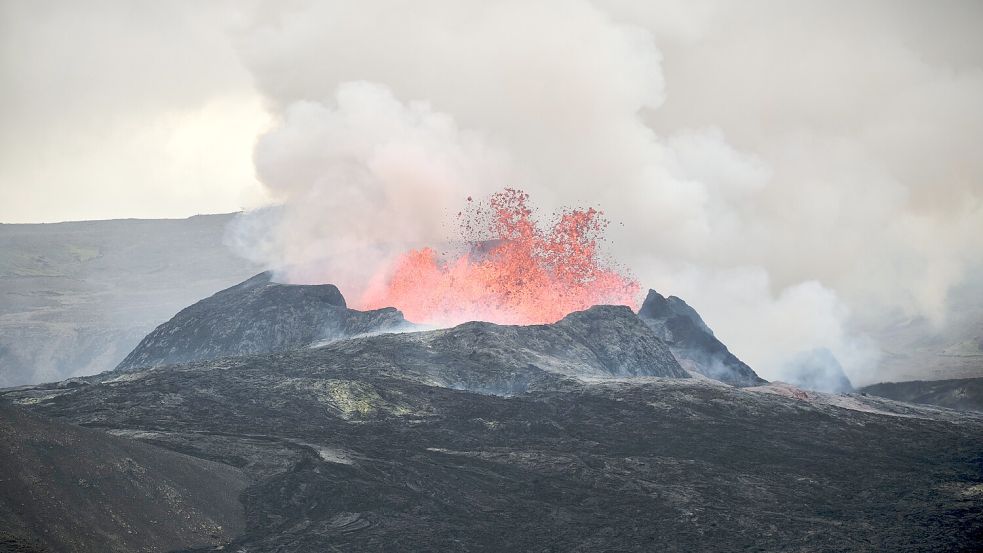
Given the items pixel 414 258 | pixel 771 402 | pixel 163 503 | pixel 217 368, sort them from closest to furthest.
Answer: pixel 163 503
pixel 771 402
pixel 217 368
pixel 414 258

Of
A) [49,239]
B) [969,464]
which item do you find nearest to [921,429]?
[969,464]

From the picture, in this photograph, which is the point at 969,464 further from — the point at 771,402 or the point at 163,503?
the point at 163,503

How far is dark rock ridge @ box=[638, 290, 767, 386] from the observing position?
73938 mm

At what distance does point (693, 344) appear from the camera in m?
76.7

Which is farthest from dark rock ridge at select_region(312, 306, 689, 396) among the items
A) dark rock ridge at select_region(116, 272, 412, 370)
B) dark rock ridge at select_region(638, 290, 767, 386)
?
dark rock ridge at select_region(638, 290, 767, 386)

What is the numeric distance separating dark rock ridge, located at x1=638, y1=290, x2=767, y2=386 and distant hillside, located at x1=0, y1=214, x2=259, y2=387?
7100cm

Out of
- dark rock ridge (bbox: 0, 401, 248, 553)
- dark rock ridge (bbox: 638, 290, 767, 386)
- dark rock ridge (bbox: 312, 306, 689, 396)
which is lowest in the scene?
dark rock ridge (bbox: 0, 401, 248, 553)

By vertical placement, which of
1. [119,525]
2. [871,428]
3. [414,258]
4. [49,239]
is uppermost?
[49,239]

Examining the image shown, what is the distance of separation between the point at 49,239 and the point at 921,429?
606 ft

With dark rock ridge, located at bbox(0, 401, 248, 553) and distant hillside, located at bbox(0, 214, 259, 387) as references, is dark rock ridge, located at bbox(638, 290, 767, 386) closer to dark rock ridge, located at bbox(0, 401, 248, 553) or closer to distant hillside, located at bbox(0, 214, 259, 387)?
dark rock ridge, located at bbox(0, 401, 248, 553)

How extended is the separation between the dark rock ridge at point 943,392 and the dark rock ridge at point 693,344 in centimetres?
1894

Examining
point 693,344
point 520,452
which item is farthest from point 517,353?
point 693,344

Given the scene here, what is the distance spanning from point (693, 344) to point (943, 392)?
85.2 ft

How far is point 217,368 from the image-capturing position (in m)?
52.2
